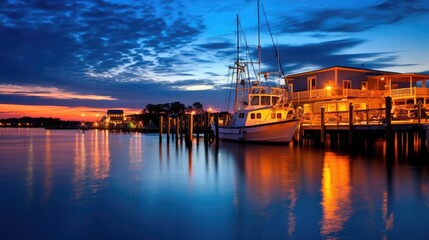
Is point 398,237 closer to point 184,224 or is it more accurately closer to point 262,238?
point 262,238

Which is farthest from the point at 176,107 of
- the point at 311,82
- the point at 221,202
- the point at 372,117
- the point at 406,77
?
the point at 221,202

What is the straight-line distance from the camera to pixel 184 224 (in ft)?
33.3

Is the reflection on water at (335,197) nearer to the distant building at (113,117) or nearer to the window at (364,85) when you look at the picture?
the window at (364,85)

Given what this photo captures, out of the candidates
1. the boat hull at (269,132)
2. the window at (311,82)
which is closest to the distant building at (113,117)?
the window at (311,82)

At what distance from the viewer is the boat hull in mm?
33487

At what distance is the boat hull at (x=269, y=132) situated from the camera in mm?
A: 33487

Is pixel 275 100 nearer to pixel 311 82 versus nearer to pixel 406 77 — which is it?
pixel 311 82

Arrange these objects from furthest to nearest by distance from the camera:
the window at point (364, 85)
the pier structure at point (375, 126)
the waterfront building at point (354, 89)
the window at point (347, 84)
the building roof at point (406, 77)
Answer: the window at point (364, 85) < the window at point (347, 84) < the waterfront building at point (354, 89) < the building roof at point (406, 77) < the pier structure at point (375, 126)

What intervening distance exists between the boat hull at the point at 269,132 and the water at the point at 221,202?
470 inches

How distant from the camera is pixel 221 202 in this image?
12.9 metres

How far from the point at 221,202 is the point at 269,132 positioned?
22541 millimetres

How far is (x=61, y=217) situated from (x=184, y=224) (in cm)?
343

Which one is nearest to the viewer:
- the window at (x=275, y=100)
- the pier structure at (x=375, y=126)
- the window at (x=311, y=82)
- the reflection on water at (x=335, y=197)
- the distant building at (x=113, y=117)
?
the reflection on water at (x=335, y=197)

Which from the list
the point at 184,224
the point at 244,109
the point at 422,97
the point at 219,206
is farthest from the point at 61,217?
the point at 422,97
